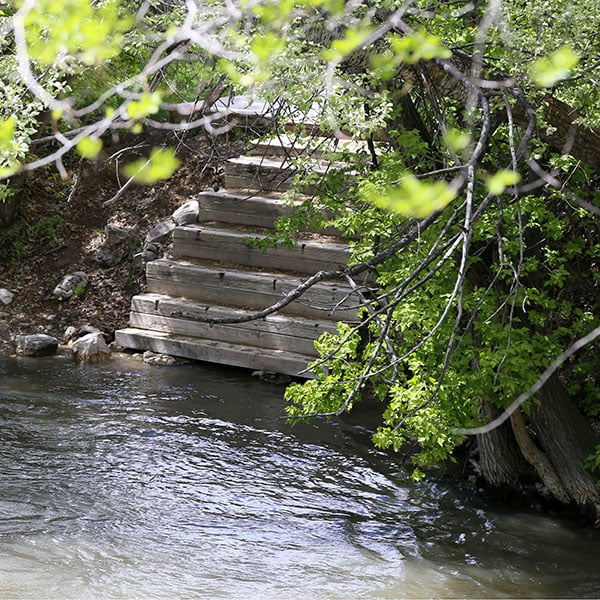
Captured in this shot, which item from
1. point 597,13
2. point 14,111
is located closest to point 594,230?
point 597,13

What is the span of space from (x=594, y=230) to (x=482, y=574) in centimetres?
261

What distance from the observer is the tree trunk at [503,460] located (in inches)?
277

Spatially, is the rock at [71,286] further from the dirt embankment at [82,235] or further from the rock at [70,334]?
the rock at [70,334]

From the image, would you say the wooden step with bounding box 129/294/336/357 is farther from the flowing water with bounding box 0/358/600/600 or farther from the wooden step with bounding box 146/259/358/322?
the flowing water with bounding box 0/358/600/600

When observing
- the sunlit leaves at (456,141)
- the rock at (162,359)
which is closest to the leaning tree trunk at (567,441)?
the sunlit leaves at (456,141)

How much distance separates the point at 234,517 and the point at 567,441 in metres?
2.43

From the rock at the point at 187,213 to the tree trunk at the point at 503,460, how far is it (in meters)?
5.31

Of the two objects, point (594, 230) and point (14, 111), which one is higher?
point (594, 230)

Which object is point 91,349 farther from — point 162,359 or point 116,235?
point 116,235

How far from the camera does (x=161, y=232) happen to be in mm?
11727

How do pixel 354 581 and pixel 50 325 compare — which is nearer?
pixel 354 581

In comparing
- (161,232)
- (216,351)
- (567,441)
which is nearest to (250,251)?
(216,351)

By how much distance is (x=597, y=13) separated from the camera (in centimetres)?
Result: 498

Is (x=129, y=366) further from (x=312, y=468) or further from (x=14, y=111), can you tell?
(x=14, y=111)
